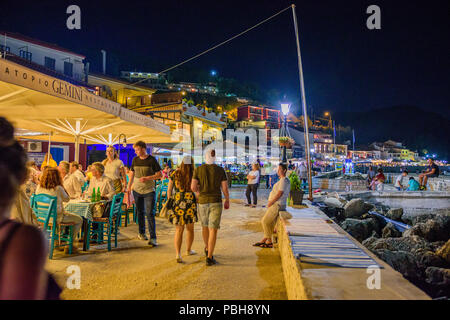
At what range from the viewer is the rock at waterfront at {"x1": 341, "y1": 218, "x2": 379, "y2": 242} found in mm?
8892

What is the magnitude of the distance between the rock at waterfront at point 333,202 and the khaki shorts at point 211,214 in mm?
8172

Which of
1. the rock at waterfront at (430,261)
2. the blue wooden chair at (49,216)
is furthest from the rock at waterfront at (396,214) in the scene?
the blue wooden chair at (49,216)

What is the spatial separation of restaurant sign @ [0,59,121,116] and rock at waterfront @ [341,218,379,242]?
775cm

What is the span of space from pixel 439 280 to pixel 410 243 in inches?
90.3

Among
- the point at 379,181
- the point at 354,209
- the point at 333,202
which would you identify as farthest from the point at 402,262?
the point at 379,181

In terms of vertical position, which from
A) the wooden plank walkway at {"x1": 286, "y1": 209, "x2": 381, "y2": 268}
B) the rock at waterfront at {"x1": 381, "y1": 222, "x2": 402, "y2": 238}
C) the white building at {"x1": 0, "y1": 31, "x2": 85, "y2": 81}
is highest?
the white building at {"x1": 0, "y1": 31, "x2": 85, "y2": 81}

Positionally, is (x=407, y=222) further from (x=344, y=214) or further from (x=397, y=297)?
(x=397, y=297)

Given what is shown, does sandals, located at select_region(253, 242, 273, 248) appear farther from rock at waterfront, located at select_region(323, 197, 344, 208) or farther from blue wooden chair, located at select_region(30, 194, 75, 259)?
rock at waterfront, located at select_region(323, 197, 344, 208)

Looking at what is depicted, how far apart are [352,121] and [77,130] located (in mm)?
182204

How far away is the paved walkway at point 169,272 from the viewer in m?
3.39

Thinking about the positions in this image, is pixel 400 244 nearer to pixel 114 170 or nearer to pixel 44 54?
pixel 114 170

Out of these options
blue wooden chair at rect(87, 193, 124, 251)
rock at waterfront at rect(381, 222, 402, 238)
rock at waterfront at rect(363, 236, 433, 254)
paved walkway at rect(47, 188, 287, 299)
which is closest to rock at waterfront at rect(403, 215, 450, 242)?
rock at waterfront at rect(381, 222, 402, 238)

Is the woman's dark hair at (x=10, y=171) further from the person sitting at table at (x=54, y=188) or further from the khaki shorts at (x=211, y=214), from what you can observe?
the person sitting at table at (x=54, y=188)
